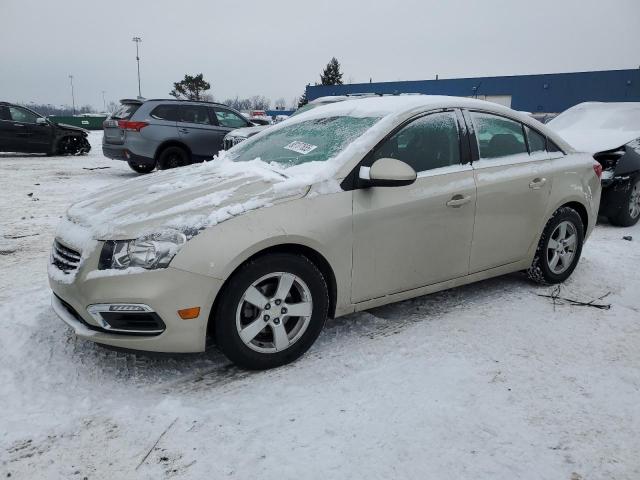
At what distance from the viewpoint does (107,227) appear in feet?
9.14

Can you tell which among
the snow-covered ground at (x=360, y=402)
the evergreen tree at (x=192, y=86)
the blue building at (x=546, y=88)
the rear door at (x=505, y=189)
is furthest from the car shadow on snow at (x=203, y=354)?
the evergreen tree at (x=192, y=86)

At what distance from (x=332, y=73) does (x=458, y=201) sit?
231 feet

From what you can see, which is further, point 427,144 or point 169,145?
point 169,145

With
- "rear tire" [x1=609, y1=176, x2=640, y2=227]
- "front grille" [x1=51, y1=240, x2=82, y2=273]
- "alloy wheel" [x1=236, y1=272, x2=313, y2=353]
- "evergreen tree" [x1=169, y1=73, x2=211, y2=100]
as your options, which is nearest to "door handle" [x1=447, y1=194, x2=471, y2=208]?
→ "alloy wheel" [x1=236, y1=272, x2=313, y2=353]

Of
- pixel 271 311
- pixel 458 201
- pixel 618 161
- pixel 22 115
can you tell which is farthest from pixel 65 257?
pixel 22 115

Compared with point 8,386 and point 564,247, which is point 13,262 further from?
point 564,247

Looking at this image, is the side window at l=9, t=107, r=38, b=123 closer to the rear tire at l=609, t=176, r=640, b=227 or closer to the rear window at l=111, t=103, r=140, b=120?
the rear window at l=111, t=103, r=140, b=120

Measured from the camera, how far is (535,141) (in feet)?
13.8

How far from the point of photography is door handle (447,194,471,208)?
137 inches

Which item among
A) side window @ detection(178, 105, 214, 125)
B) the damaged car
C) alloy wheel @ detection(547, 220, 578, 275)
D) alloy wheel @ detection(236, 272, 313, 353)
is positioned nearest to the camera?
alloy wheel @ detection(236, 272, 313, 353)

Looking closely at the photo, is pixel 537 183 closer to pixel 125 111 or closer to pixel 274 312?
pixel 274 312

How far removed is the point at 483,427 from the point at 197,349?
1.54 metres

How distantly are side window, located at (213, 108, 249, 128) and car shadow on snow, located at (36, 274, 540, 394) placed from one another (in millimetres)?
8308

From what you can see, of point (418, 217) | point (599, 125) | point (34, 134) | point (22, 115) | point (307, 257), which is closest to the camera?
point (307, 257)
